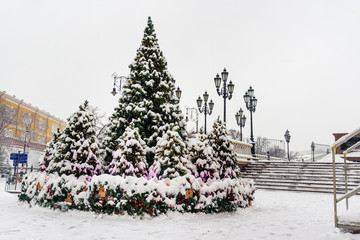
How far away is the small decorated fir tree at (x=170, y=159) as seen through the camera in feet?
30.6

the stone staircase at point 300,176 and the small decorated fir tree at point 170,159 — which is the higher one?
the small decorated fir tree at point 170,159

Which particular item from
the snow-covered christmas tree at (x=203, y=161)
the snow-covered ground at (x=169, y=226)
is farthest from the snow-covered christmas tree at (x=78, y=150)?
the snow-covered christmas tree at (x=203, y=161)

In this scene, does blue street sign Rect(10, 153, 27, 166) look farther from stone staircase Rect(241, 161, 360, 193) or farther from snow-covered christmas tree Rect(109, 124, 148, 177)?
stone staircase Rect(241, 161, 360, 193)

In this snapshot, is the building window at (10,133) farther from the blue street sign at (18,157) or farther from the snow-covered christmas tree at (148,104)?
the snow-covered christmas tree at (148,104)

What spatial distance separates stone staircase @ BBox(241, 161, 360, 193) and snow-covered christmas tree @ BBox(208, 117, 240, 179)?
8951 millimetres

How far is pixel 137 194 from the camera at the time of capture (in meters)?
8.29

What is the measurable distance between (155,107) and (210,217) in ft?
18.2

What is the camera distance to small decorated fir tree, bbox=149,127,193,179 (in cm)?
933

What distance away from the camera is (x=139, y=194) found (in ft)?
27.1

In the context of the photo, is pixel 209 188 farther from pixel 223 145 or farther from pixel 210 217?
pixel 223 145

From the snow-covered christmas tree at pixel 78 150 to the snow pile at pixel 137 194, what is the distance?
0.61 m

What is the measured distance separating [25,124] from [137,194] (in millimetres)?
51398

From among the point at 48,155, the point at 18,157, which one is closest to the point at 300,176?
the point at 48,155

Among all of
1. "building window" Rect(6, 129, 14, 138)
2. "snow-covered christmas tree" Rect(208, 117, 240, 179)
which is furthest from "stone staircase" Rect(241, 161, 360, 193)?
"building window" Rect(6, 129, 14, 138)
